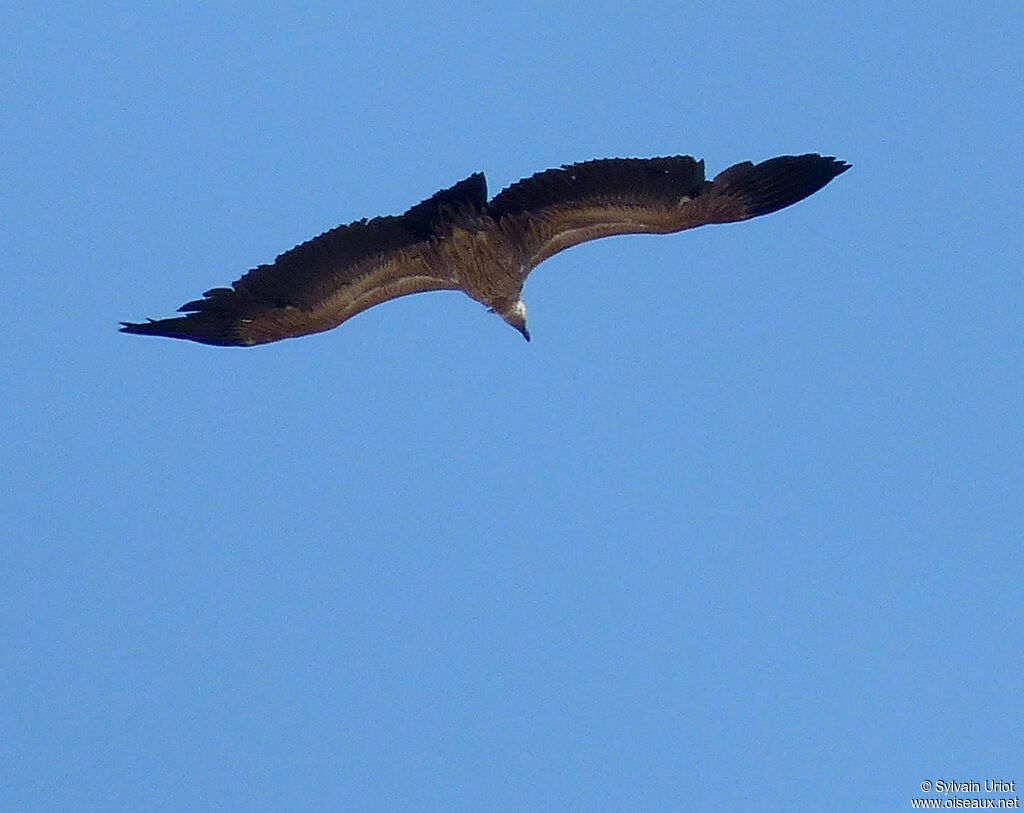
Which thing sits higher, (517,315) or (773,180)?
(773,180)

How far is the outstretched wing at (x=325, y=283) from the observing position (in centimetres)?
1237

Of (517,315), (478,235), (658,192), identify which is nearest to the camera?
(658,192)

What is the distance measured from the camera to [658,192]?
11984mm

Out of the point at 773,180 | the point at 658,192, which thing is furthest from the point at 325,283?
the point at 773,180

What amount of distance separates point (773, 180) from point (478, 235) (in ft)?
8.52

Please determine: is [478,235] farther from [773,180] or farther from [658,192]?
[773,180]

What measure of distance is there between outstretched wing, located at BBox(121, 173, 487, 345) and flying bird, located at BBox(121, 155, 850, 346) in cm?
1

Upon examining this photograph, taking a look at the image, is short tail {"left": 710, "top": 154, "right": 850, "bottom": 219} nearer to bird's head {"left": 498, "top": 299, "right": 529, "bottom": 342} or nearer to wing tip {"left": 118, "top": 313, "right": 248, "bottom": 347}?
bird's head {"left": 498, "top": 299, "right": 529, "bottom": 342}

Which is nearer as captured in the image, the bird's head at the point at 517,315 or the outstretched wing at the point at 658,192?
the outstretched wing at the point at 658,192

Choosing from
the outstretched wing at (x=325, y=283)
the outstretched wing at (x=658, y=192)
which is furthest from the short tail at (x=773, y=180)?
the outstretched wing at (x=325, y=283)

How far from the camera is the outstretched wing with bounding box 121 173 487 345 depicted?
12.4 metres

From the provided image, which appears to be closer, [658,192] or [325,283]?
[658,192]

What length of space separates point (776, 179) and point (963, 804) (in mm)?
5781

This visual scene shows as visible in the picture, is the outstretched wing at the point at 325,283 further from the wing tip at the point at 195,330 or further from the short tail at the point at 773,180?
the short tail at the point at 773,180
